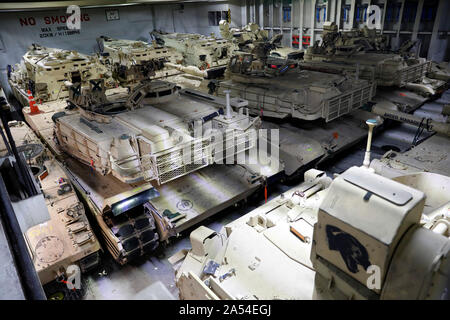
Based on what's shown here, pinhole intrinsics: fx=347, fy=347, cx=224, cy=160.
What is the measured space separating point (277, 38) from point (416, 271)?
17653mm

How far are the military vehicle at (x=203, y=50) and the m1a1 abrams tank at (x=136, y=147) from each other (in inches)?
360

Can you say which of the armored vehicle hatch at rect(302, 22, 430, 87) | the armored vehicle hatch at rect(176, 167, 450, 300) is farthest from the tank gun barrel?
the armored vehicle hatch at rect(176, 167, 450, 300)

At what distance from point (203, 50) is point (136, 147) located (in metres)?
12.3

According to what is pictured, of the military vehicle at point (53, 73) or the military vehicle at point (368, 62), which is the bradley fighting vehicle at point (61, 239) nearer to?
Result: the military vehicle at point (53, 73)

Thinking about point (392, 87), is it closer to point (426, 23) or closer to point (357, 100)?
point (357, 100)

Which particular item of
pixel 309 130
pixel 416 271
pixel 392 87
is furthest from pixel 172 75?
pixel 416 271

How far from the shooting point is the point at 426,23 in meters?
18.0

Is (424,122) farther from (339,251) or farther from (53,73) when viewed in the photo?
(53,73)

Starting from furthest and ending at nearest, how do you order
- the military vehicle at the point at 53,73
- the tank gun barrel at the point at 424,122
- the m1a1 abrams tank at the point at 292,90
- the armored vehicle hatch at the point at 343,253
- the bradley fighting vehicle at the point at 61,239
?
the military vehicle at the point at 53,73, the m1a1 abrams tank at the point at 292,90, the tank gun barrel at the point at 424,122, the bradley fighting vehicle at the point at 61,239, the armored vehicle hatch at the point at 343,253

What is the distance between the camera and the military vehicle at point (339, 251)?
3.19m

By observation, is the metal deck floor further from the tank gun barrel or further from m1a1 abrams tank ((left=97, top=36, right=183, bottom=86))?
m1a1 abrams tank ((left=97, top=36, right=183, bottom=86))

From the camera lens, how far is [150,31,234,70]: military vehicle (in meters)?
18.6

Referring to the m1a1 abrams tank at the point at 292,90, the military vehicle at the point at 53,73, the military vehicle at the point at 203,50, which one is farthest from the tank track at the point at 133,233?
the military vehicle at the point at 203,50

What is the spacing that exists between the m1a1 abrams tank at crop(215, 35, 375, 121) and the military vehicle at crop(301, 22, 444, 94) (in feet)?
5.02
